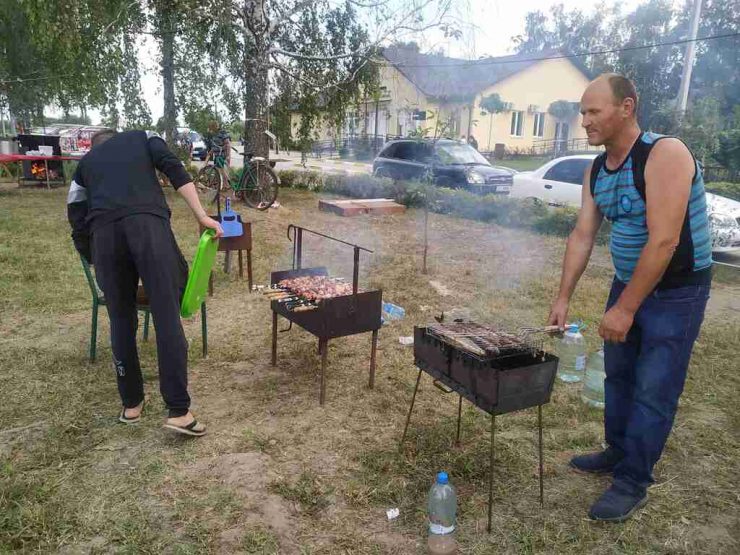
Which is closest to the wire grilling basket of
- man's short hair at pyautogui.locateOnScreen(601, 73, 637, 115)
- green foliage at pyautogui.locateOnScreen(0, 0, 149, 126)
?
man's short hair at pyautogui.locateOnScreen(601, 73, 637, 115)

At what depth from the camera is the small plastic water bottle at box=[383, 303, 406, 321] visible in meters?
5.26

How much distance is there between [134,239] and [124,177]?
353mm

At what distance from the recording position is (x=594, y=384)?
3.81m

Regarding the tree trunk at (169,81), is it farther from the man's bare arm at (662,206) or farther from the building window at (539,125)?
the building window at (539,125)

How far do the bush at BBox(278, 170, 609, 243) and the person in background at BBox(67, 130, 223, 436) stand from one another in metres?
5.03

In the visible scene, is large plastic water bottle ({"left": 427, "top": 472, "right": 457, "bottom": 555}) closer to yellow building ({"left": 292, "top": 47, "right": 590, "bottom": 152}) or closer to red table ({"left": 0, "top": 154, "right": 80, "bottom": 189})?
yellow building ({"left": 292, "top": 47, "right": 590, "bottom": 152})

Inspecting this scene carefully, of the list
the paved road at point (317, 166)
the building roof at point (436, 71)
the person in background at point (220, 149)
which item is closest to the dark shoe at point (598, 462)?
the building roof at point (436, 71)

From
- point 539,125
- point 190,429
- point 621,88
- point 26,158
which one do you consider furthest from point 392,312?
point 539,125

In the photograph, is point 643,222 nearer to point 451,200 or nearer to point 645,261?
point 645,261

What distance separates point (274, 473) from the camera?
2.83 meters

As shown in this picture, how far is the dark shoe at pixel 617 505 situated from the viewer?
250cm

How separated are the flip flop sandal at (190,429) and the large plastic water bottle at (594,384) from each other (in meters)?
2.59

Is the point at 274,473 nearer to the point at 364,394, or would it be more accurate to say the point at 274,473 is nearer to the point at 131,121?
the point at 364,394

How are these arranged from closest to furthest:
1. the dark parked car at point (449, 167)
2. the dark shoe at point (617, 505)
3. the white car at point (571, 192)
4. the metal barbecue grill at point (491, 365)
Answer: the metal barbecue grill at point (491, 365) → the dark shoe at point (617, 505) → the white car at point (571, 192) → the dark parked car at point (449, 167)
